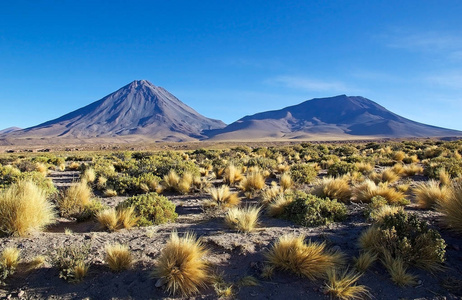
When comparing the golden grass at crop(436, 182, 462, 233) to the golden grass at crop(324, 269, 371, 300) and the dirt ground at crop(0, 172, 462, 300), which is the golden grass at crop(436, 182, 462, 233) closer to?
the dirt ground at crop(0, 172, 462, 300)

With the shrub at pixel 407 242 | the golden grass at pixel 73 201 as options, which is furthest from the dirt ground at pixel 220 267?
the golden grass at pixel 73 201

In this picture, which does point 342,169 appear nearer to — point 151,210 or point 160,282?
point 151,210

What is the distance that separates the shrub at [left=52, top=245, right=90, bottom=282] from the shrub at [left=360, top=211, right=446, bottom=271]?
13.6ft

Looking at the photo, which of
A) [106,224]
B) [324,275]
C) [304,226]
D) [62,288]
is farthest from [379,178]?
[62,288]

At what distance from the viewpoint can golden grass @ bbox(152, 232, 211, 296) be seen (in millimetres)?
3844

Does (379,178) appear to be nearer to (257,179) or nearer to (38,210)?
(257,179)

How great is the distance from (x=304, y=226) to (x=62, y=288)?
13.6 feet

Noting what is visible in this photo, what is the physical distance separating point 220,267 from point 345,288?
171 cm

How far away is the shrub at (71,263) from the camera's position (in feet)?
13.3

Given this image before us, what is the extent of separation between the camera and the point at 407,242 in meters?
4.27

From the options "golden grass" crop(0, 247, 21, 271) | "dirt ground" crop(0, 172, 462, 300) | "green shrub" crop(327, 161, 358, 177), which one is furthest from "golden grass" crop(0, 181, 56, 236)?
"green shrub" crop(327, 161, 358, 177)

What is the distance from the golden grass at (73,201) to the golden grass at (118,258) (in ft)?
10.1

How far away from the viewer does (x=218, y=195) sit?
8000mm

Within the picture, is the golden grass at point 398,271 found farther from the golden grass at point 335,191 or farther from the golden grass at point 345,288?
the golden grass at point 335,191
